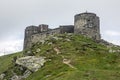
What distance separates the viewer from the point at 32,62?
135500 millimetres

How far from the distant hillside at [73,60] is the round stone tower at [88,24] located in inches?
191

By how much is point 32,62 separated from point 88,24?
39.4m

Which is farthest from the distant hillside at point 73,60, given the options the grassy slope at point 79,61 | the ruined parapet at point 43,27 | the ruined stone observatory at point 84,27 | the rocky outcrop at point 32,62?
the ruined parapet at point 43,27

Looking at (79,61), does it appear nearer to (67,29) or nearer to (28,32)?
(67,29)

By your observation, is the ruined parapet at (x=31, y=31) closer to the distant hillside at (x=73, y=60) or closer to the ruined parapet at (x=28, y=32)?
the ruined parapet at (x=28, y=32)

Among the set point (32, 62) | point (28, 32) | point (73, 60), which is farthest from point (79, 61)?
point (28, 32)

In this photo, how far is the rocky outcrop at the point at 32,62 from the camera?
132 m

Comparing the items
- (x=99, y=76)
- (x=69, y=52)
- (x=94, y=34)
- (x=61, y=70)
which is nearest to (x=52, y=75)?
(x=61, y=70)

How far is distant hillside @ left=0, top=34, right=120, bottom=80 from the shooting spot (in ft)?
350

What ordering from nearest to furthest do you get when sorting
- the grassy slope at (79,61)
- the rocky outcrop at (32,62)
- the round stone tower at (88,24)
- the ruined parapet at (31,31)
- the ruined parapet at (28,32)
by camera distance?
1. the grassy slope at (79,61)
2. the rocky outcrop at (32,62)
3. the round stone tower at (88,24)
4. the ruined parapet at (31,31)
5. the ruined parapet at (28,32)

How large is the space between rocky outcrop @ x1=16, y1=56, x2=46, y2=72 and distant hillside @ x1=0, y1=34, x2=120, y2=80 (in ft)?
4.77

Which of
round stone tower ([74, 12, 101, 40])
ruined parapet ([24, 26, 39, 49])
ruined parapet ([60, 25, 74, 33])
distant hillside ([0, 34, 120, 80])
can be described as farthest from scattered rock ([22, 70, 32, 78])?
ruined parapet ([24, 26, 39, 49])

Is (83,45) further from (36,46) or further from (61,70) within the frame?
(61,70)

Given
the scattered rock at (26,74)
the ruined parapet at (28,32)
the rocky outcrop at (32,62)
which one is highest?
the ruined parapet at (28,32)
